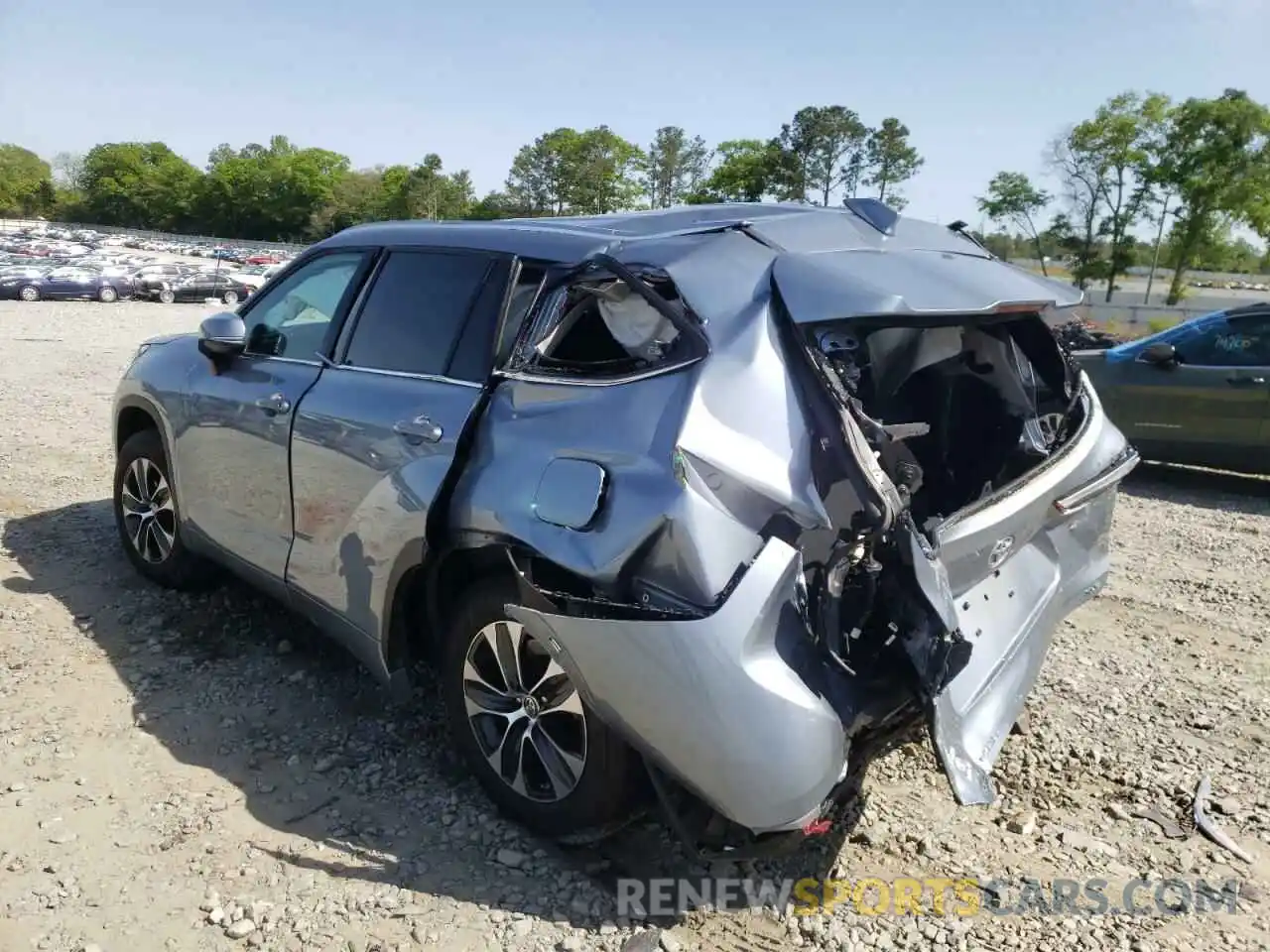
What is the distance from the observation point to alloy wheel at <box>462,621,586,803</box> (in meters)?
2.67

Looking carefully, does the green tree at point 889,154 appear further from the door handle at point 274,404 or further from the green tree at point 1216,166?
the door handle at point 274,404

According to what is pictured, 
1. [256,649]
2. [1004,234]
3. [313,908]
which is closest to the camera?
[313,908]

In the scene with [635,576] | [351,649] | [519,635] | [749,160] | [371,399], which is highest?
[749,160]

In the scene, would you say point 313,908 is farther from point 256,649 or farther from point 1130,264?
point 1130,264

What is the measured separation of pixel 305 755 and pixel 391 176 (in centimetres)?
10461

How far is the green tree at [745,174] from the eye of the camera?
209 ft

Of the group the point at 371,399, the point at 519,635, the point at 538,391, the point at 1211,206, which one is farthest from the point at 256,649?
the point at 1211,206

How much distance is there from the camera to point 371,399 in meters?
3.20

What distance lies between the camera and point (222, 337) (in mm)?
3926

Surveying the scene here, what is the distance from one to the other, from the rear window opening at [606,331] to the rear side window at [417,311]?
1.19 feet

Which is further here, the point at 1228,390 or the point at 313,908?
the point at 1228,390

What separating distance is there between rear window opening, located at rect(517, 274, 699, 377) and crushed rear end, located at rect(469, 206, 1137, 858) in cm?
4

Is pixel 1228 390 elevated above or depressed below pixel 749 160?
below

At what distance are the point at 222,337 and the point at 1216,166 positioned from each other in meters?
47.6
